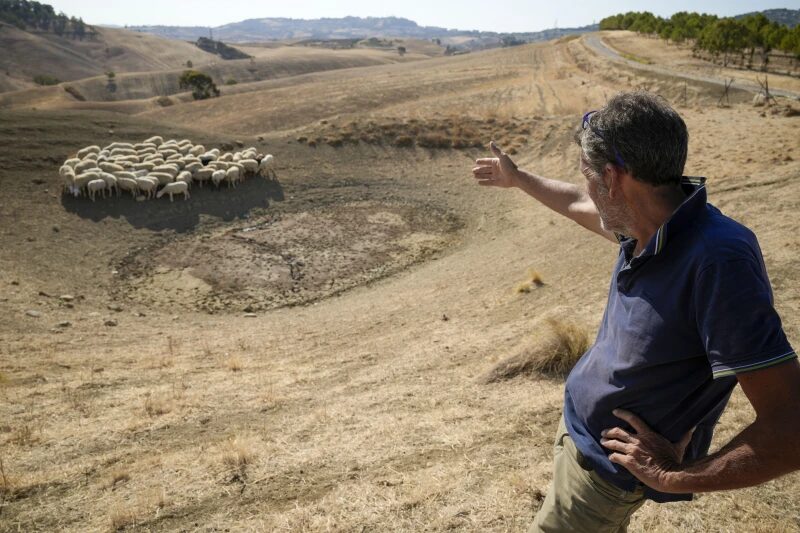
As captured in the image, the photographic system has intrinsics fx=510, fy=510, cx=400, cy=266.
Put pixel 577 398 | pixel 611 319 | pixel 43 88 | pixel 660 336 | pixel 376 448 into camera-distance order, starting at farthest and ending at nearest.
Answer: pixel 43 88 → pixel 376 448 → pixel 577 398 → pixel 611 319 → pixel 660 336

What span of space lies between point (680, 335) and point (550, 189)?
1.78 meters

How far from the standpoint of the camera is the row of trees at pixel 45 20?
110375 millimetres

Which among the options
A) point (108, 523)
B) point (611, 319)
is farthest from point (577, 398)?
point (108, 523)

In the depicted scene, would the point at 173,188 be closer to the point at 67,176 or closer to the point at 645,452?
the point at 67,176

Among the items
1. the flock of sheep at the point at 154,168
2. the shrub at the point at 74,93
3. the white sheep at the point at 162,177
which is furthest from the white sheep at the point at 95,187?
the shrub at the point at 74,93

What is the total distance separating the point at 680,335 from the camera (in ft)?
6.38

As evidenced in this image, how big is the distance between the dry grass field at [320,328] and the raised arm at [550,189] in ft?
7.58

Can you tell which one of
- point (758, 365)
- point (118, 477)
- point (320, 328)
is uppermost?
point (758, 365)

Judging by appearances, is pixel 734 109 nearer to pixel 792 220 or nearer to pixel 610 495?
pixel 792 220

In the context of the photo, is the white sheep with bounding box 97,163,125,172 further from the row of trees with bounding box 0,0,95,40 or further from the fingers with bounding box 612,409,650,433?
the row of trees with bounding box 0,0,95,40

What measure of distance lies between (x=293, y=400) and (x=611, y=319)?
4.99 m

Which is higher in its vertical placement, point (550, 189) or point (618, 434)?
point (550, 189)

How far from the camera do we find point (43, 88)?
55.8 meters

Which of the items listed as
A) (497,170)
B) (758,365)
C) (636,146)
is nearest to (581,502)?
(758,365)
